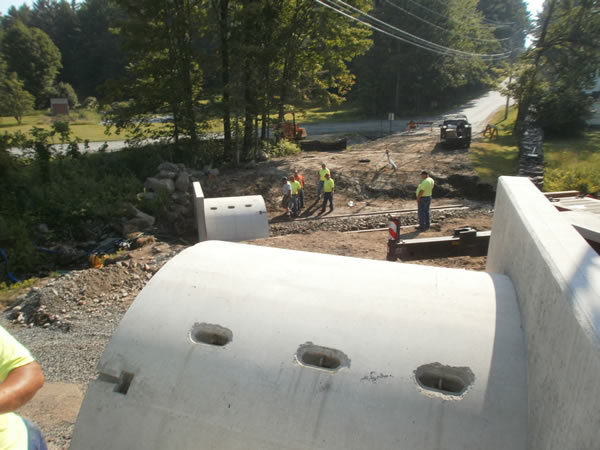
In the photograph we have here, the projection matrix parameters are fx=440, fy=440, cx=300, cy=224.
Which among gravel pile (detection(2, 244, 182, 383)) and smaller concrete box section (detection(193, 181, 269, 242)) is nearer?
gravel pile (detection(2, 244, 182, 383))

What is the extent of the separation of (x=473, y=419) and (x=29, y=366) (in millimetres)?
2779

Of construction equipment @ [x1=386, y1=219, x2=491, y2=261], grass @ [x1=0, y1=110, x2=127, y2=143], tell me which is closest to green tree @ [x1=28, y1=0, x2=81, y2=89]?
grass @ [x1=0, y1=110, x2=127, y2=143]

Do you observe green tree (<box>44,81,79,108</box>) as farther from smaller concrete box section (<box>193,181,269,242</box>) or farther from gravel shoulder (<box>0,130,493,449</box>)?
smaller concrete box section (<box>193,181,269,242</box>)

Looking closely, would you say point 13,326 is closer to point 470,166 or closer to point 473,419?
point 473,419

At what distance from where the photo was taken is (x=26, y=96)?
157ft

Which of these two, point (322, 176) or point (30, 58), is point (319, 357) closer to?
point (322, 176)

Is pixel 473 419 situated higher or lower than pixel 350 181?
higher

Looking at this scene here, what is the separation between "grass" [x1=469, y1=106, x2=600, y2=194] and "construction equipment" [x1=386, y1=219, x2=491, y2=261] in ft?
30.9

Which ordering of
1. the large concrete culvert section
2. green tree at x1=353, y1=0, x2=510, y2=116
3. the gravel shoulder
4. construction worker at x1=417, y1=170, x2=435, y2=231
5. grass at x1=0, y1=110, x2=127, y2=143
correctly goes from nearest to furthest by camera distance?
the large concrete culvert section < the gravel shoulder < construction worker at x1=417, y1=170, x2=435, y2=231 < grass at x1=0, y1=110, x2=127, y2=143 < green tree at x1=353, y1=0, x2=510, y2=116

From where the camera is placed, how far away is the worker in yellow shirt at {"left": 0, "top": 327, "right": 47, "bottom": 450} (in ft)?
7.45

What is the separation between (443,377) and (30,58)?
3068 inches

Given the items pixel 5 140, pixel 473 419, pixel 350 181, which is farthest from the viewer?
pixel 350 181

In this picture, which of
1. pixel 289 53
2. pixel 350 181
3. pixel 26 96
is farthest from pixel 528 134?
pixel 26 96

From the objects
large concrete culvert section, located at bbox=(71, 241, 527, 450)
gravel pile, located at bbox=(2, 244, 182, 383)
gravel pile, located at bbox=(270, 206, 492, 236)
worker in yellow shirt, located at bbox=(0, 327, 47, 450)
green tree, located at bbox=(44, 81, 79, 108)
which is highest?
green tree, located at bbox=(44, 81, 79, 108)
